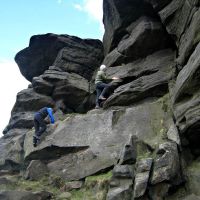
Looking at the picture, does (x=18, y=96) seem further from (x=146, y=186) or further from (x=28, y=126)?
(x=146, y=186)

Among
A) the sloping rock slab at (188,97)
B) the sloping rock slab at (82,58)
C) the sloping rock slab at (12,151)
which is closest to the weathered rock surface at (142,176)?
the sloping rock slab at (188,97)

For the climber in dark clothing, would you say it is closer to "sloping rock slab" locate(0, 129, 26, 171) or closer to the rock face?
the rock face

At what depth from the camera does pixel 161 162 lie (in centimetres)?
1689

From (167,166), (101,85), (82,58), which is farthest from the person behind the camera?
(82,58)

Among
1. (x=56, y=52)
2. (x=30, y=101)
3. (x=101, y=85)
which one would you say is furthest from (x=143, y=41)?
(x=30, y=101)

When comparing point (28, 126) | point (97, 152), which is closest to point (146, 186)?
point (97, 152)

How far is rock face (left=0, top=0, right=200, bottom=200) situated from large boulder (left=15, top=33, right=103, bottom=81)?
11 centimetres

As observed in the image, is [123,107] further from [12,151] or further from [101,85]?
[12,151]

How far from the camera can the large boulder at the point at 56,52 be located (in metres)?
36.0

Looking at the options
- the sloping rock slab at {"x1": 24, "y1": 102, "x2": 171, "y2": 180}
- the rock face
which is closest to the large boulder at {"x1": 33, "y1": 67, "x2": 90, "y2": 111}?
the rock face

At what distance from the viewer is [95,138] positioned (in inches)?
909

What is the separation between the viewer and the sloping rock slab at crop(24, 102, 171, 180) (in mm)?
21047

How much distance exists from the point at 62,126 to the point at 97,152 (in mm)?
4983

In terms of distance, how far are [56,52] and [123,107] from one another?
578 inches
